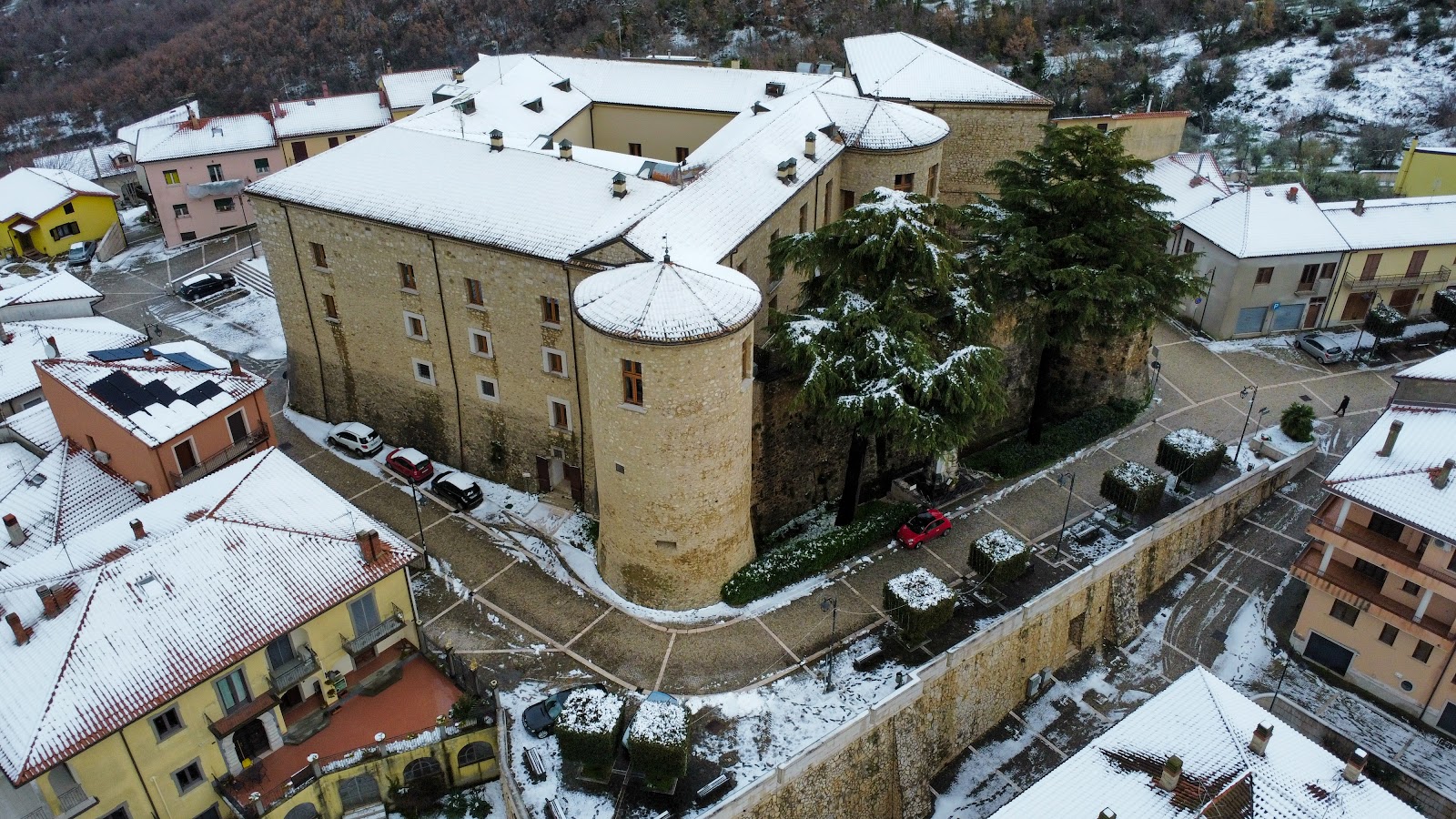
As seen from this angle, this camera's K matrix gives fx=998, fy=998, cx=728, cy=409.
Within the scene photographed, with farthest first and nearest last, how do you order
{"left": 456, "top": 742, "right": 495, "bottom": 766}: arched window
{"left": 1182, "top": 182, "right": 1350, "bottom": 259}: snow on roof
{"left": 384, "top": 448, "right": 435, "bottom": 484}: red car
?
{"left": 1182, "top": 182, "right": 1350, "bottom": 259}: snow on roof → {"left": 384, "top": 448, "right": 435, "bottom": 484}: red car → {"left": 456, "top": 742, "right": 495, "bottom": 766}: arched window

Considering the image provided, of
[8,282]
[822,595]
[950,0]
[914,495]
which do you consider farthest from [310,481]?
[950,0]

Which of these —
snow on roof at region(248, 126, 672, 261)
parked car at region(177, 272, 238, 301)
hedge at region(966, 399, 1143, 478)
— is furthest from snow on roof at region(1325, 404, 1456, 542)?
parked car at region(177, 272, 238, 301)

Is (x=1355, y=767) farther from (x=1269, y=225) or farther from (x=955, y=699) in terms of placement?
(x=1269, y=225)

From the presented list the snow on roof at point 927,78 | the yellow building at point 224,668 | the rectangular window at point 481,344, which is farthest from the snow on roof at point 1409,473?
the rectangular window at point 481,344

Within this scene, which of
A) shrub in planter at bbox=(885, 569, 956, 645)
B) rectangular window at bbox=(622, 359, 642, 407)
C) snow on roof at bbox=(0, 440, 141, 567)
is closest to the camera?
rectangular window at bbox=(622, 359, 642, 407)

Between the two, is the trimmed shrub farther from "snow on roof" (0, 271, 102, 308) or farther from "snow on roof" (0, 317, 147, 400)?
"snow on roof" (0, 271, 102, 308)

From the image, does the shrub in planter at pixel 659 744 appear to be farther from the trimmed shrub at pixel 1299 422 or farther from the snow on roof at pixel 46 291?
the snow on roof at pixel 46 291
